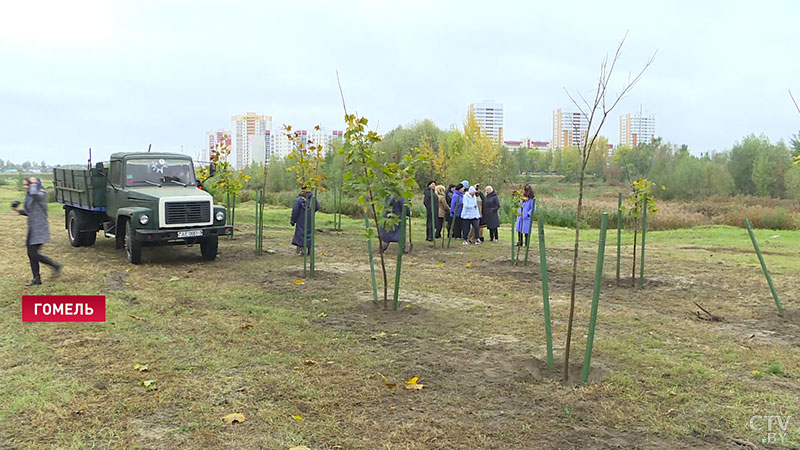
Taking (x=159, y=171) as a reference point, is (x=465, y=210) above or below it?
below

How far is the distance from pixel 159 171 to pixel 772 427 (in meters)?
11.5

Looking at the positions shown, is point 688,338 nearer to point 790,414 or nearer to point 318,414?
point 790,414

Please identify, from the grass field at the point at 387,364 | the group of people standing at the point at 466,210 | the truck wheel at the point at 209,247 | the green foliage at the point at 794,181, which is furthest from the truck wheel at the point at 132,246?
the green foliage at the point at 794,181

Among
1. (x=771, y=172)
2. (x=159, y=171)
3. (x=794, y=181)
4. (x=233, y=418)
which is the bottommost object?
(x=233, y=418)

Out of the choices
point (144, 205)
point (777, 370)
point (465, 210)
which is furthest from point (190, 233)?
point (777, 370)

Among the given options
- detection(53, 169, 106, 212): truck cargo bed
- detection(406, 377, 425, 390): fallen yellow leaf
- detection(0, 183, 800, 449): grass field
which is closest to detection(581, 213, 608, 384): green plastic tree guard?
detection(0, 183, 800, 449): grass field

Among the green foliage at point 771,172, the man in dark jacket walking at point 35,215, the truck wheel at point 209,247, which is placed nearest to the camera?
the man in dark jacket walking at point 35,215

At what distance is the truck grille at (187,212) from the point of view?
11.0 meters

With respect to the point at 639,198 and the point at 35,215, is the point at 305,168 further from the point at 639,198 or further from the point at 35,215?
the point at 639,198

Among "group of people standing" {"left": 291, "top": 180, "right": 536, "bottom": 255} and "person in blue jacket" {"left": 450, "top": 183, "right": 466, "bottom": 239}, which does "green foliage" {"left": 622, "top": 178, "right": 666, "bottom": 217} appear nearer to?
"group of people standing" {"left": 291, "top": 180, "right": 536, "bottom": 255}

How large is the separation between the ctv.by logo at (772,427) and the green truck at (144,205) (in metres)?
9.53

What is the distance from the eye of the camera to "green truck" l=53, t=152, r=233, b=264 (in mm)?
10961

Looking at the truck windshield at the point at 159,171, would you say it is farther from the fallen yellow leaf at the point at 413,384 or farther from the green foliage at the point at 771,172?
the green foliage at the point at 771,172

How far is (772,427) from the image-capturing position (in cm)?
409
